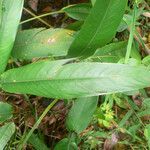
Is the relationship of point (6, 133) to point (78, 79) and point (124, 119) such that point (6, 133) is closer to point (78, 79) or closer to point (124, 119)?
point (78, 79)

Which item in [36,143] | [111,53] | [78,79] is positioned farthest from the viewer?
[36,143]

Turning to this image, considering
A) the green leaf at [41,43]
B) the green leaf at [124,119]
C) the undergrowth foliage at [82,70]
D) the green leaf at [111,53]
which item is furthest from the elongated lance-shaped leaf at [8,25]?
the green leaf at [124,119]

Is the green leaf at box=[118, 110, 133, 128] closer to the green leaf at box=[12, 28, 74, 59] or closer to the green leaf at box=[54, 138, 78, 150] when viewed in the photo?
the green leaf at box=[54, 138, 78, 150]

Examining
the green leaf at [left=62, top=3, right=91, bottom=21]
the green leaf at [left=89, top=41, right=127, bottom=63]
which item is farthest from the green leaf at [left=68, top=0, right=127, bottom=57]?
the green leaf at [left=62, top=3, right=91, bottom=21]

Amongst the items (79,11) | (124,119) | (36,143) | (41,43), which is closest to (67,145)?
(36,143)

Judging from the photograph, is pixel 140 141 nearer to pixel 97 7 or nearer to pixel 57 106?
pixel 57 106

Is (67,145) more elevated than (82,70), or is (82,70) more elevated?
(82,70)

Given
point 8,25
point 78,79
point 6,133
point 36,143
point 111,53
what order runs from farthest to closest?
point 36,143 < point 111,53 < point 6,133 < point 8,25 < point 78,79
